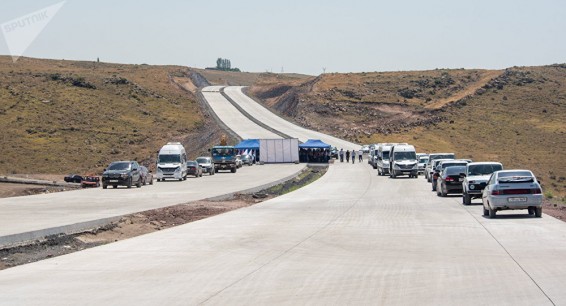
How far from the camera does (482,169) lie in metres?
37.3

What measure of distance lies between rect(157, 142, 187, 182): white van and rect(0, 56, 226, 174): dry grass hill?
2160 centimetres

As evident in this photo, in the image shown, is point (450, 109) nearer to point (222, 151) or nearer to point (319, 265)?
point (222, 151)

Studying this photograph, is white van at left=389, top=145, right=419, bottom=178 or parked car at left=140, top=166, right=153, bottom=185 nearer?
parked car at left=140, top=166, right=153, bottom=185

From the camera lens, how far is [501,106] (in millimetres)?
146375

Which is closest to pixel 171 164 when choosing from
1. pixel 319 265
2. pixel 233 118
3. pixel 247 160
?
pixel 247 160

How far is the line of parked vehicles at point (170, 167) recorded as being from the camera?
52.2 metres

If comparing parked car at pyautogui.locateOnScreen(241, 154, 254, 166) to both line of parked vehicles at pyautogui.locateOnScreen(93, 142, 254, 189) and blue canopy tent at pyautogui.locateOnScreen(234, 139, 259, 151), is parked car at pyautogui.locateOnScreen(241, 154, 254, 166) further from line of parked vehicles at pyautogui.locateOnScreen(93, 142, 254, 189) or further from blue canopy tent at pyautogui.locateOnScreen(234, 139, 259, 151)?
blue canopy tent at pyautogui.locateOnScreen(234, 139, 259, 151)

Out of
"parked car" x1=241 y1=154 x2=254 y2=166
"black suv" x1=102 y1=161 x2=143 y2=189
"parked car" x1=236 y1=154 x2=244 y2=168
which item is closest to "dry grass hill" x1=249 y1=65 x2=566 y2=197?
"parked car" x1=241 y1=154 x2=254 y2=166

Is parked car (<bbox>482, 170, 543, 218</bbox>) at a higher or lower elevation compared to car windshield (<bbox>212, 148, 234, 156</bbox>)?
lower

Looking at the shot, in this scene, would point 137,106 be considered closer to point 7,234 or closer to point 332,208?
point 332,208

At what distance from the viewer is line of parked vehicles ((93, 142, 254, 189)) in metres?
52.2

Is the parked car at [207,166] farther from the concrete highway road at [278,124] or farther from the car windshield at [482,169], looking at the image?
the car windshield at [482,169]

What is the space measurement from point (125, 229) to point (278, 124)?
104 metres

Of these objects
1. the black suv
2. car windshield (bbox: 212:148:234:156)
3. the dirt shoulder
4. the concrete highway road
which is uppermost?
the concrete highway road
